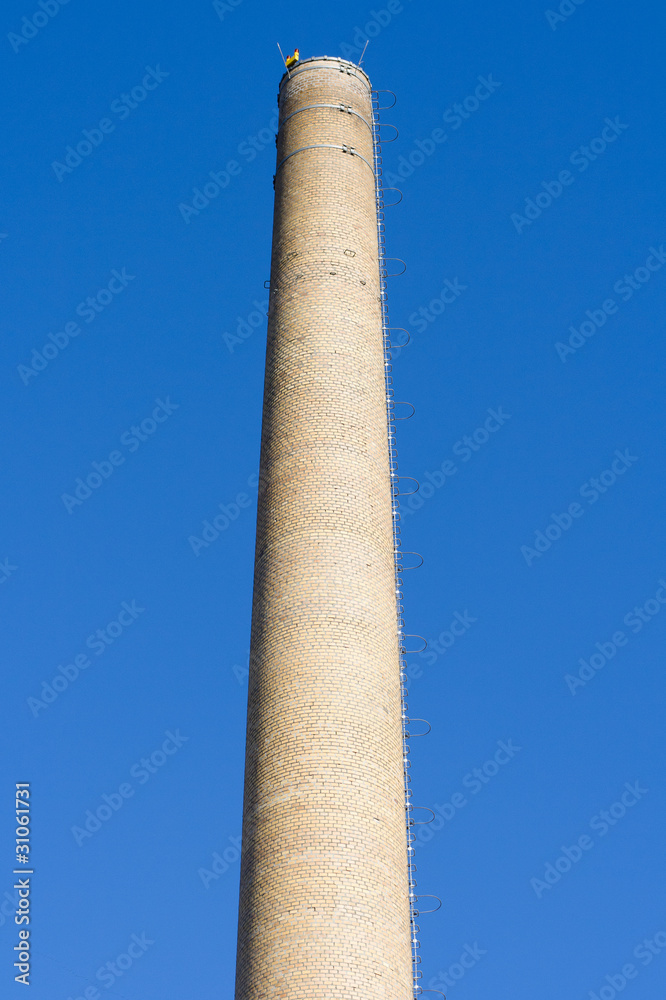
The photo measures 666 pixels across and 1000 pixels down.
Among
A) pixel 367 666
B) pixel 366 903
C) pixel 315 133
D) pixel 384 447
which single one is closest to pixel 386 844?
pixel 366 903

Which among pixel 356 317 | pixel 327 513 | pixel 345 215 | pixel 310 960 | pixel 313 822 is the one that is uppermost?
pixel 345 215

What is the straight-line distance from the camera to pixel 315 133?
24.1 meters

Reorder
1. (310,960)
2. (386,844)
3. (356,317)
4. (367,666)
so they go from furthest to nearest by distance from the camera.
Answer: (356,317), (367,666), (386,844), (310,960)

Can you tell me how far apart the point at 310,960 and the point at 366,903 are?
98cm

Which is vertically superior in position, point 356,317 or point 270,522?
point 356,317

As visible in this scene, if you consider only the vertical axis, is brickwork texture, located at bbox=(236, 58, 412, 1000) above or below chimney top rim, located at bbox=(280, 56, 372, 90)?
below

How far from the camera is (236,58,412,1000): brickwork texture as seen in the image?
1666 centimetres

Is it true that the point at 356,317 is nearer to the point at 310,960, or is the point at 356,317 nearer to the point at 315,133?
the point at 315,133

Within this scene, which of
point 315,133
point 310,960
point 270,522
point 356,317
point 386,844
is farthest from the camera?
point 315,133

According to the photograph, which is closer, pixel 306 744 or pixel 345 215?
pixel 306 744

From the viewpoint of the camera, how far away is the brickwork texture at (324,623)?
16656mm

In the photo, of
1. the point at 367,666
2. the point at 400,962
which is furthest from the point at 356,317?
the point at 400,962

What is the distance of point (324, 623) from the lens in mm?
18797

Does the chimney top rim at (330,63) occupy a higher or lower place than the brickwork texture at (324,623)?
higher
